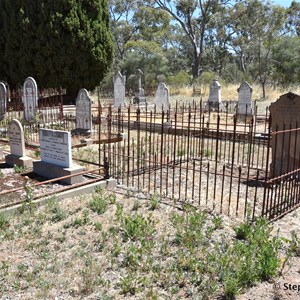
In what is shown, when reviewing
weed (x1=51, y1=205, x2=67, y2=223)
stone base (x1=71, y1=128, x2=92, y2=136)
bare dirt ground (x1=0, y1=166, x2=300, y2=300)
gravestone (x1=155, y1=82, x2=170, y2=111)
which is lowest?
bare dirt ground (x1=0, y1=166, x2=300, y2=300)

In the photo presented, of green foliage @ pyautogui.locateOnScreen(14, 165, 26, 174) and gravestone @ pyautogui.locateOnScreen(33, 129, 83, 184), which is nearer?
gravestone @ pyautogui.locateOnScreen(33, 129, 83, 184)

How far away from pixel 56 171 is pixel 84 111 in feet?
21.0

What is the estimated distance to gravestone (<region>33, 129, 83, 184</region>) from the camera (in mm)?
6934

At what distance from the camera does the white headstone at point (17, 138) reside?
26.3ft

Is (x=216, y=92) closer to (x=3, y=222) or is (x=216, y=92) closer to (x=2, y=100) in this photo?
(x=2, y=100)

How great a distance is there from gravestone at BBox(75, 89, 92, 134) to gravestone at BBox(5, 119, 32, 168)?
15.4 ft

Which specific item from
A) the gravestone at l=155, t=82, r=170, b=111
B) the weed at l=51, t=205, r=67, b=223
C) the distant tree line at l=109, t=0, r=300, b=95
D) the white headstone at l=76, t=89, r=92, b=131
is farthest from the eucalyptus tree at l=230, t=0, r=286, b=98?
the weed at l=51, t=205, r=67, b=223

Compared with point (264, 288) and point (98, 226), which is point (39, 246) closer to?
point (98, 226)

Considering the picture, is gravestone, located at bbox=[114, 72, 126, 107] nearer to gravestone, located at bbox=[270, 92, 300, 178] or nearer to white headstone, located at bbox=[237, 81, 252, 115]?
white headstone, located at bbox=[237, 81, 252, 115]

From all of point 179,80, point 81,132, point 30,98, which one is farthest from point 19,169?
point 179,80

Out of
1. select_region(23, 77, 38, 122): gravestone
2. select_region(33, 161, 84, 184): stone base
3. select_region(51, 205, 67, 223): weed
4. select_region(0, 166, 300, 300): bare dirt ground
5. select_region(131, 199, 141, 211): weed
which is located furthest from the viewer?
select_region(23, 77, 38, 122): gravestone

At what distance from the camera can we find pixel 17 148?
26.8 ft

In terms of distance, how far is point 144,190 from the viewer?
6.75m

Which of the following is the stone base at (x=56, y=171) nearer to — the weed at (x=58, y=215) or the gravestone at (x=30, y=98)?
the weed at (x=58, y=215)
